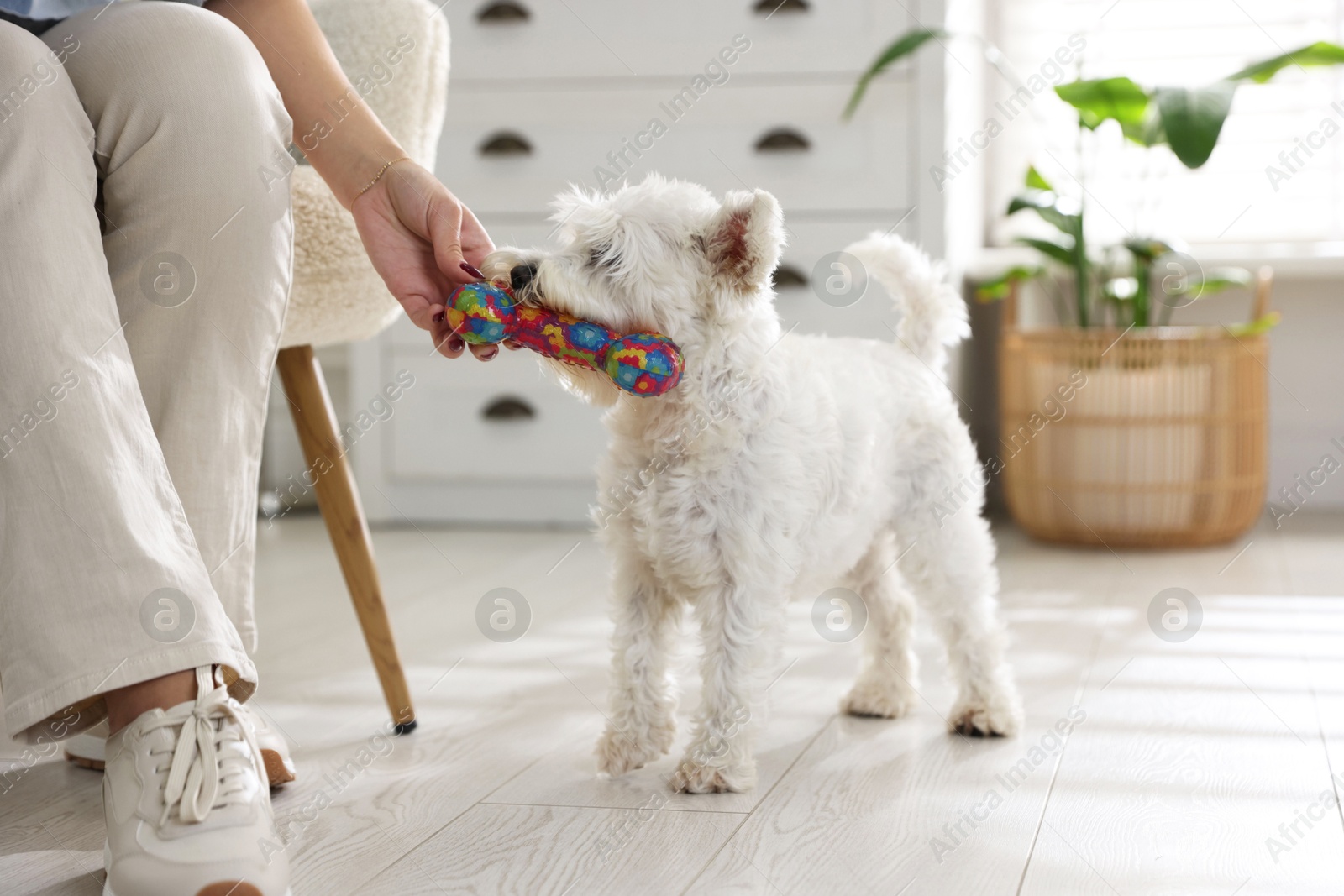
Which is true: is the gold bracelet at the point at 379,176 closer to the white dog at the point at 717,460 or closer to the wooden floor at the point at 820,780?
the white dog at the point at 717,460

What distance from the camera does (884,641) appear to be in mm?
1486

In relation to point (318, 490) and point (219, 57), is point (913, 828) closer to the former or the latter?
point (318, 490)

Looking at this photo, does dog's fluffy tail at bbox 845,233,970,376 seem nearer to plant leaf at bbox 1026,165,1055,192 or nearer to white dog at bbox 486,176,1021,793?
white dog at bbox 486,176,1021,793

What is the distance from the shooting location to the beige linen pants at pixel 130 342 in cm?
81

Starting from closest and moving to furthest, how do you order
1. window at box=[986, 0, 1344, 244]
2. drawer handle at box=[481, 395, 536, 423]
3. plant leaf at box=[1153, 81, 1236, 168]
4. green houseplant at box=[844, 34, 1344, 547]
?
plant leaf at box=[1153, 81, 1236, 168] < green houseplant at box=[844, 34, 1344, 547] < drawer handle at box=[481, 395, 536, 423] < window at box=[986, 0, 1344, 244]

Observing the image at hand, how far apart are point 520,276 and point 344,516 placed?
1.30ft

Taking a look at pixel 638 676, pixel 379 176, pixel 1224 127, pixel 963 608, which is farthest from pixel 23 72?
pixel 1224 127

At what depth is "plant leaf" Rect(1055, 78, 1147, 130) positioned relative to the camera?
2502 mm

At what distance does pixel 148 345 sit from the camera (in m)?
1.02

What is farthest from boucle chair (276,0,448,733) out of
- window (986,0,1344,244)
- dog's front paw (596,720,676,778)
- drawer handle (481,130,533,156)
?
window (986,0,1344,244)

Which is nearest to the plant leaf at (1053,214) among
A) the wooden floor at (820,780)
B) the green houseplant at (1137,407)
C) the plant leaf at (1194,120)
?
the green houseplant at (1137,407)

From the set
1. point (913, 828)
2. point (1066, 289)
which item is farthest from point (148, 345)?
point (1066, 289)

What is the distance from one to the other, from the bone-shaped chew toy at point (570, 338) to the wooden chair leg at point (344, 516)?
0.29 m

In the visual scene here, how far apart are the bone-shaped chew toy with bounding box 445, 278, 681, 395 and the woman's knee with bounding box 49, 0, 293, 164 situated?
0.73 feet
